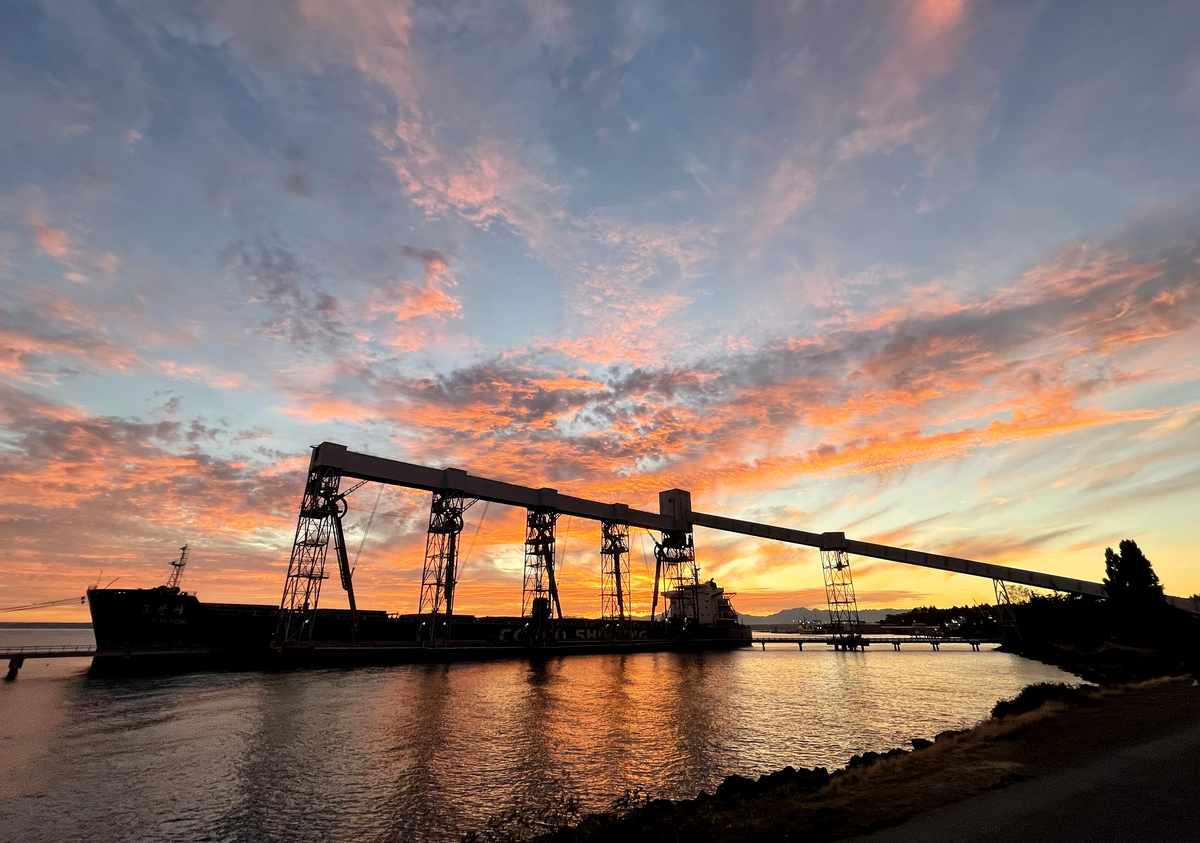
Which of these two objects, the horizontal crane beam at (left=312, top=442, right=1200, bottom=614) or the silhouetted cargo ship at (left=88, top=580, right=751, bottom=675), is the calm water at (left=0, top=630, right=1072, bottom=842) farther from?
the horizontal crane beam at (left=312, top=442, right=1200, bottom=614)

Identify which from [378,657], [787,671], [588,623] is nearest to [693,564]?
[588,623]

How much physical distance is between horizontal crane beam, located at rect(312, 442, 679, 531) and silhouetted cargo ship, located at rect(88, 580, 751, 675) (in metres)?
14.9

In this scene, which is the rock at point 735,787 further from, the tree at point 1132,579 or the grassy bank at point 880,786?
the tree at point 1132,579

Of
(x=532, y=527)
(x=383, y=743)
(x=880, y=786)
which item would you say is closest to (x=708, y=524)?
(x=532, y=527)

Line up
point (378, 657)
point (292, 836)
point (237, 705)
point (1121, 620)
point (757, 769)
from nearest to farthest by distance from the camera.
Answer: point (292, 836)
point (757, 769)
point (237, 705)
point (378, 657)
point (1121, 620)

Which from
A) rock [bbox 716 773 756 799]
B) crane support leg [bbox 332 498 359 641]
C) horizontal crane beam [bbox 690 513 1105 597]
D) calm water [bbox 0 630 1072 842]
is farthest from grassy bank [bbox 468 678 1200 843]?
horizontal crane beam [bbox 690 513 1105 597]

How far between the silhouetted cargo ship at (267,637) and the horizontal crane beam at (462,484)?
1485 centimetres

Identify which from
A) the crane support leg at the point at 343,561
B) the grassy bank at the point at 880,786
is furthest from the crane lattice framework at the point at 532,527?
the grassy bank at the point at 880,786

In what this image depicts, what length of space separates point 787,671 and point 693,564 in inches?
1414

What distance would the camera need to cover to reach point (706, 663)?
227ft

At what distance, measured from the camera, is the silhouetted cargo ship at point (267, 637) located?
49906 mm

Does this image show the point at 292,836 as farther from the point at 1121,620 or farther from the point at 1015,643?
the point at 1015,643

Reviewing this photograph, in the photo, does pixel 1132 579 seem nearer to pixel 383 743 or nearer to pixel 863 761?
pixel 863 761

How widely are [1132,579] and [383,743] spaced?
8989 cm
